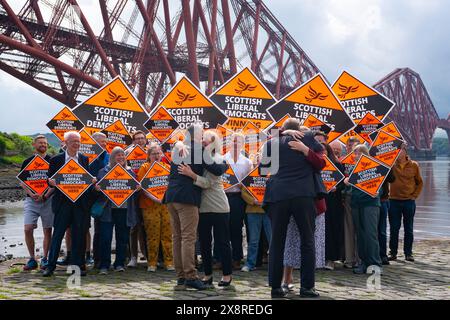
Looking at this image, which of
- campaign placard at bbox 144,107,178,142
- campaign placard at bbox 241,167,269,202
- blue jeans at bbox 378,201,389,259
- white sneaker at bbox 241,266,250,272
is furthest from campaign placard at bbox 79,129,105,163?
blue jeans at bbox 378,201,389,259

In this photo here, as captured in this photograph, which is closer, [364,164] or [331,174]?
[364,164]

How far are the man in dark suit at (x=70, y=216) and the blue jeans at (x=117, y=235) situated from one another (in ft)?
1.10

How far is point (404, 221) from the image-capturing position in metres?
7.85

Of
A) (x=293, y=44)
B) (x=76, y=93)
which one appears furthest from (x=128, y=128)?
(x=293, y=44)

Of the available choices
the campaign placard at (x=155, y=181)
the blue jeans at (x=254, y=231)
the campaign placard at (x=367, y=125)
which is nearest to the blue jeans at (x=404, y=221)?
the campaign placard at (x=367, y=125)

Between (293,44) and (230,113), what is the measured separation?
6894 cm

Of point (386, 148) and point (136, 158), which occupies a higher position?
point (386, 148)

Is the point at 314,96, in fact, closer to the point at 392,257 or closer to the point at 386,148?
the point at 386,148

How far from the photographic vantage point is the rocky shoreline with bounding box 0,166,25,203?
22312 millimetres

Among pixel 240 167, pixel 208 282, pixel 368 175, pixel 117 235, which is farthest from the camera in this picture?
pixel 240 167

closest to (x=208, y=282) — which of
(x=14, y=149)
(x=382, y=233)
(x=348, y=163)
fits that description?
(x=348, y=163)

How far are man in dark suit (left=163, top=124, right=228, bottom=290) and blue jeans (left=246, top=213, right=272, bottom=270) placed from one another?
150 cm

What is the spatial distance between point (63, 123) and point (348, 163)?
391cm

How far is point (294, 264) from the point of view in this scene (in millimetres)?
5137
